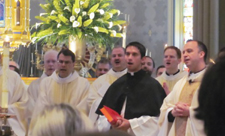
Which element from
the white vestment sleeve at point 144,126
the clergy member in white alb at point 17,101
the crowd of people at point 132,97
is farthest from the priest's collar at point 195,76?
the clergy member in white alb at point 17,101

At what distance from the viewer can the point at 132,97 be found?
5.98 meters

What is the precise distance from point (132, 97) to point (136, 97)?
43mm

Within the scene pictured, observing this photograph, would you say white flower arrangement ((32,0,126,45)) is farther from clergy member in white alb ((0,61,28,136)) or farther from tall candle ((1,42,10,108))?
tall candle ((1,42,10,108))

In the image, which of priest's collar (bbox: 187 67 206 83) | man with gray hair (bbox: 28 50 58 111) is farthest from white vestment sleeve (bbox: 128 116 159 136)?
man with gray hair (bbox: 28 50 58 111)

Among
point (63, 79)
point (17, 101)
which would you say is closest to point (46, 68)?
point (63, 79)

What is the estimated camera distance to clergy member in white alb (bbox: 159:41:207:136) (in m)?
5.39

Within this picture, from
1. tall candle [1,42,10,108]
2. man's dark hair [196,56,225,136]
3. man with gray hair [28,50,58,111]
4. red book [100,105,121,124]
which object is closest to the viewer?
man's dark hair [196,56,225,136]

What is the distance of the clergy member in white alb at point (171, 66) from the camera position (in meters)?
6.94

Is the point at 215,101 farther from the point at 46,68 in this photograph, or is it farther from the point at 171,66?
the point at 46,68

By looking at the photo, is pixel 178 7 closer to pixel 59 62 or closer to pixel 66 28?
pixel 66 28

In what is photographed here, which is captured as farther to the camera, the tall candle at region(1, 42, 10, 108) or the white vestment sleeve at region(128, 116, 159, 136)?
the white vestment sleeve at region(128, 116, 159, 136)

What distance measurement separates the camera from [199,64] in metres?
5.54

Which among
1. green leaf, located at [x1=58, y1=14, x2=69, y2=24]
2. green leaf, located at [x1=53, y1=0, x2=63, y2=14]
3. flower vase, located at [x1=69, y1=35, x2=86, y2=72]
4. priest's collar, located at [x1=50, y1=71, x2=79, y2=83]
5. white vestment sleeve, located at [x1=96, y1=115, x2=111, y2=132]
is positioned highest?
green leaf, located at [x1=53, y1=0, x2=63, y2=14]

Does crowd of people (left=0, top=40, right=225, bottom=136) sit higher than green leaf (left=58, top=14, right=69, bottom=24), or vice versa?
green leaf (left=58, top=14, right=69, bottom=24)
